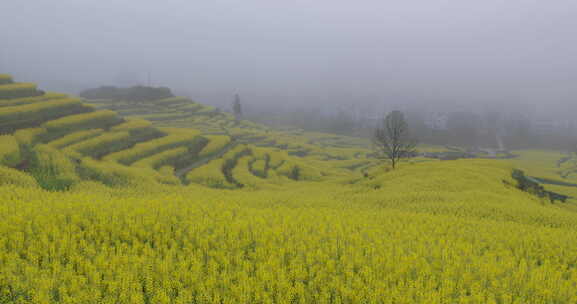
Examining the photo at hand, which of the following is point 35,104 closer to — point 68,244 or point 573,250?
point 68,244

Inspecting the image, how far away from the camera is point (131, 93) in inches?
5177

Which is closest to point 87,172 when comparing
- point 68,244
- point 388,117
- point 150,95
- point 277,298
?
point 68,244

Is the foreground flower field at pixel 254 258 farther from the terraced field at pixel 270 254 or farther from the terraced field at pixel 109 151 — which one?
the terraced field at pixel 109 151

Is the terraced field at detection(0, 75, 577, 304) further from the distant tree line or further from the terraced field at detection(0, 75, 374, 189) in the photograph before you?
the distant tree line

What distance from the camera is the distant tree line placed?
129500mm

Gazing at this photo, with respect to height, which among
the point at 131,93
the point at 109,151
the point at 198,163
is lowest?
the point at 198,163

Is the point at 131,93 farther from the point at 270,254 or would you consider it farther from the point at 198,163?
the point at 270,254

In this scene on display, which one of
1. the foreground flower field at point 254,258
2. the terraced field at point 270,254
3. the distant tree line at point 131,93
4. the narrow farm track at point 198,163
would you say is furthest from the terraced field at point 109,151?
the distant tree line at point 131,93

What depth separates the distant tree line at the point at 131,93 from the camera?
5098 inches

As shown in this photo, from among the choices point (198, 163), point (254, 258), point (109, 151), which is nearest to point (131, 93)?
point (198, 163)

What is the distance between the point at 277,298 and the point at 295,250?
7.24ft

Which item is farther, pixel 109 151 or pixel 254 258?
pixel 109 151

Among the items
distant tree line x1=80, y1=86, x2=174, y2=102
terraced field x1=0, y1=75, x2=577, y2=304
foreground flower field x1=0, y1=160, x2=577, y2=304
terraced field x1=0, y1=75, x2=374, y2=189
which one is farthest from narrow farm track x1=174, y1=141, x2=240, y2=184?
distant tree line x1=80, y1=86, x2=174, y2=102

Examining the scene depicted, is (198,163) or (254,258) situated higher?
(254,258)
